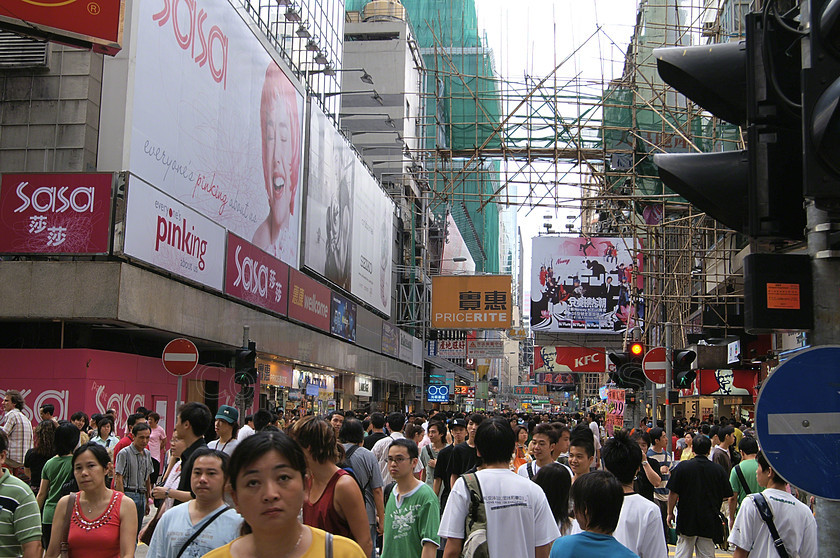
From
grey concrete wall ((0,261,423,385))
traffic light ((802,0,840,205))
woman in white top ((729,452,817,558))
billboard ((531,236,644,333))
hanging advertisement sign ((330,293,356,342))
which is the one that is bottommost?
woman in white top ((729,452,817,558))

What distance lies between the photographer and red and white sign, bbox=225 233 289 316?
73.6ft

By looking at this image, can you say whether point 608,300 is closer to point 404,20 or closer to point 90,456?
point 404,20

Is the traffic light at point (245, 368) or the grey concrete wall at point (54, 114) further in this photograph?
the grey concrete wall at point (54, 114)

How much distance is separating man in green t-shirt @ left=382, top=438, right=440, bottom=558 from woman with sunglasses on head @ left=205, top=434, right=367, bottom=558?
2999 mm

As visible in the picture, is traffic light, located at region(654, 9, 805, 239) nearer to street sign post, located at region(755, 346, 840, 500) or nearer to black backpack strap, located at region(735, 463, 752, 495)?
street sign post, located at region(755, 346, 840, 500)

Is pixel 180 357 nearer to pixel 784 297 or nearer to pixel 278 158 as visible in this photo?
pixel 784 297

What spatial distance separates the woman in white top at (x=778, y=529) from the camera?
585 cm

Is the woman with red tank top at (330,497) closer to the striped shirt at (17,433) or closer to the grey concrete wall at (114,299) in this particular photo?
the striped shirt at (17,433)

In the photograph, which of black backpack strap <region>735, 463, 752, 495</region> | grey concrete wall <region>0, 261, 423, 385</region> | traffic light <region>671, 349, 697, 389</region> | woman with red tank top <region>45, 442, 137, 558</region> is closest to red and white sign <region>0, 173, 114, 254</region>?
grey concrete wall <region>0, 261, 423, 385</region>

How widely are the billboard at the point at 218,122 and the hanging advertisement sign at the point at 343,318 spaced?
4.47m

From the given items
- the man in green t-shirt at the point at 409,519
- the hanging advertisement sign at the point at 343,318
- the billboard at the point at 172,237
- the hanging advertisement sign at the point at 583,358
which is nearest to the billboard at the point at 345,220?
the hanging advertisement sign at the point at 343,318

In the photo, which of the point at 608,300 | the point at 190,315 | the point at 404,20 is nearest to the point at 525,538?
the point at 190,315

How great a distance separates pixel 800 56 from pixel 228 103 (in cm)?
2062

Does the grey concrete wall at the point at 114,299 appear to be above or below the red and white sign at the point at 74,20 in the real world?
below
